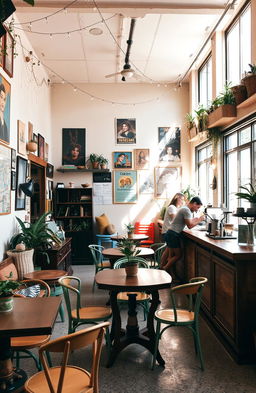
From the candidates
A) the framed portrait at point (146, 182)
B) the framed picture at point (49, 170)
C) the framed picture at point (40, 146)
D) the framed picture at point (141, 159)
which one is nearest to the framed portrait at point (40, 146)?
the framed picture at point (40, 146)

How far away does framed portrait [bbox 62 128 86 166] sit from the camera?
871 cm

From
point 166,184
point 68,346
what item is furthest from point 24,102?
point 68,346

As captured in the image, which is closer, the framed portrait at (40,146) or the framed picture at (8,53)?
the framed picture at (8,53)

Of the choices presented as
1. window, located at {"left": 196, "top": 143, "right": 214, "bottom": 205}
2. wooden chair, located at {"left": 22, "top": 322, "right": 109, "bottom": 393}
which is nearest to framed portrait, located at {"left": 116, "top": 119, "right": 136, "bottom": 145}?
window, located at {"left": 196, "top": 143, "right": 214, "bottom": 205}

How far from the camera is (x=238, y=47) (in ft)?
18.8

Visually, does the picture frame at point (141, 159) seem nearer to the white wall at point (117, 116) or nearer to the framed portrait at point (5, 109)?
the white wall at point (117, 116)

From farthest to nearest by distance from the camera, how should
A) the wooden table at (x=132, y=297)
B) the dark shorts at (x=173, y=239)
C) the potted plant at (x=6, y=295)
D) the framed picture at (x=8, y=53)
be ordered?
the dark shorts at (x=173, y=239)
the framed picture at (x=8, y=53)
the wooden table at (x=132, y=297)
the potted plant at (x=6, y=295)

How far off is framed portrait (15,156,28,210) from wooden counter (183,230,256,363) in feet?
10.0

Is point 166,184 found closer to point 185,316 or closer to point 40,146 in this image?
point 40,146

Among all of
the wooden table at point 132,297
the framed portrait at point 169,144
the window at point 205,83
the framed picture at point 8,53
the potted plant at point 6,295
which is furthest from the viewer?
the framed portrait at point 169,144

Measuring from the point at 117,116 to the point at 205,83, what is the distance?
8.02 ft

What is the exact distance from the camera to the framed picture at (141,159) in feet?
28.8

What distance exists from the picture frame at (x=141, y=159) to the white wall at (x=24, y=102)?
237 centimetres

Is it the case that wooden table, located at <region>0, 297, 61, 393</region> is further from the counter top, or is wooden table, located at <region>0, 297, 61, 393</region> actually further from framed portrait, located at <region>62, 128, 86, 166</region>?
framed portrait, located at <region>62, 128, 86, 166</region>
